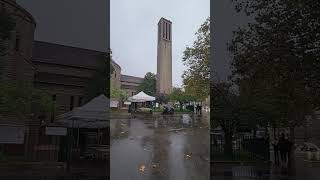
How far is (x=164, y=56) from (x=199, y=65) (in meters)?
0.78

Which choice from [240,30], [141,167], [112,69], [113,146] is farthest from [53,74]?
[240,30]

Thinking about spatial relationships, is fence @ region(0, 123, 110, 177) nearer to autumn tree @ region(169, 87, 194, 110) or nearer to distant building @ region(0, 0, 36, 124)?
distant building @ region(0, 0, 36, 124)

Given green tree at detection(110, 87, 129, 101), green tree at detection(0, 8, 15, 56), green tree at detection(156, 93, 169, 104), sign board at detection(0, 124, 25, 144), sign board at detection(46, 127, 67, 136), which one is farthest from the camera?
green tree at detection(156, 93, 169, 104)

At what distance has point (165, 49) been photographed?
10.6 meters

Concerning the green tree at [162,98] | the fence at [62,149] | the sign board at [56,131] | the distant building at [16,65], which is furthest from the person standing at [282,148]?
the distant building at [16,65]

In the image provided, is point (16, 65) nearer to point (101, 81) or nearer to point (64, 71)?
point (64, 71)

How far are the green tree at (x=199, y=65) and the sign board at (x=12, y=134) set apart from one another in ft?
11.3

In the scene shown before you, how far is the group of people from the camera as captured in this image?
34.7 ft

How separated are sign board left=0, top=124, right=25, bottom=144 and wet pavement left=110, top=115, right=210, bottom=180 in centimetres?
174

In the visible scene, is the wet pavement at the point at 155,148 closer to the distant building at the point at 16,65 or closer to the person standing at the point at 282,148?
the person standing at the point at 282,148

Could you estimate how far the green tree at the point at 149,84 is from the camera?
10562 mm

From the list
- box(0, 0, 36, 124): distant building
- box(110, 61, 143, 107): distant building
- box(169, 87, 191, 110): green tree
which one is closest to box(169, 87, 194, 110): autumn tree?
box(169, 87, 191, 110): green tree

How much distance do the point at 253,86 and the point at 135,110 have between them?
2448mm

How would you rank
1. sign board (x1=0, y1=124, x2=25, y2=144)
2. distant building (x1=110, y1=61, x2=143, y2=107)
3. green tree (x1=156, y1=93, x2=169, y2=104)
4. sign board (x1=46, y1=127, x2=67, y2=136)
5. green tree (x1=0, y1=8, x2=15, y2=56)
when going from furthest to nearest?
green tree (x1=156, y1=93, x2=169, y2=104) < distant building (x1=110, y1=61, x2=143, y2=107) < sign board (x1=46, y1=127, x2=67, y2=136) < green tree (x1=0, y1=8, x2=15, y2=56) < sign board (x1=0, y1=124, x2=25, y2=144)
